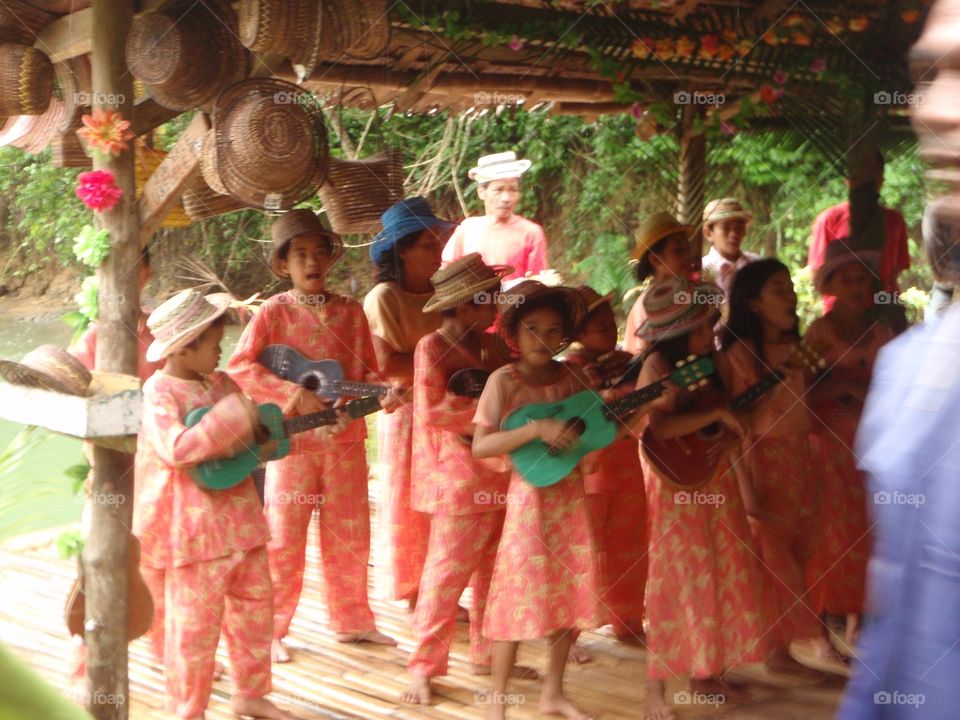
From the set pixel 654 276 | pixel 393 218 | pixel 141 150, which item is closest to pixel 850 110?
pixel 654 276

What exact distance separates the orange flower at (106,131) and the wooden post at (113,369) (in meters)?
0.05

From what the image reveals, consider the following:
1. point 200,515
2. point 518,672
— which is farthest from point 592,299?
point 200,515

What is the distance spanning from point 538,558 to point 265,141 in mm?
1768

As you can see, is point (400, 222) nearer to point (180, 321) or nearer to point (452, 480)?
point (452, 480)

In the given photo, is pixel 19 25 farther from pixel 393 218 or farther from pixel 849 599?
pixel 849 599

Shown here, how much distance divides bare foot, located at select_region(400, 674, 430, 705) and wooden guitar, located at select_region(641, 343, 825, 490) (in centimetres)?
123

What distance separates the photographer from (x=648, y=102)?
6.22 metres

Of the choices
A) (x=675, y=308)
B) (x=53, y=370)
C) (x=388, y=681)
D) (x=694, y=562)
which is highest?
(x=675, y=308)

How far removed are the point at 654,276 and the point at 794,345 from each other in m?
0.98

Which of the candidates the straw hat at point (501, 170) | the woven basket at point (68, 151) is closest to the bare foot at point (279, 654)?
the woven basket at point (68, 151)

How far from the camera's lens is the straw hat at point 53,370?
376cm

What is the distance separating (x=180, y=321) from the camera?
156 inches

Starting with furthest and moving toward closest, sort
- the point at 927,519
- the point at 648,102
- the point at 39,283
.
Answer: the point at 39,283, the point at 648,102, the point at 927,519

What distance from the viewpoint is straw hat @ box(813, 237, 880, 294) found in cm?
491
